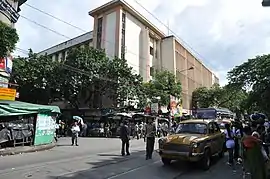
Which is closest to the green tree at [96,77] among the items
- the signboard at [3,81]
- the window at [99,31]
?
the window at [99,31]

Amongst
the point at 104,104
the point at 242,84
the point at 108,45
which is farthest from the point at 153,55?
the point at 242,84

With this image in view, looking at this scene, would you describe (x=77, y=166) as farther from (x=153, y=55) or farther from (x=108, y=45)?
(x=153, y=55)

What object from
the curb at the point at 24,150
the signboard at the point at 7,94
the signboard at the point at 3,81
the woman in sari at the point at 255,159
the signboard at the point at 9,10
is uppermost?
the signboard at the point at 9,10

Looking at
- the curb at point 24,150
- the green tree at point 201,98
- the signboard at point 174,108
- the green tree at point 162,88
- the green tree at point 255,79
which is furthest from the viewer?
the green tree at point 201,98

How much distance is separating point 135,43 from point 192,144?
37723 millimetres

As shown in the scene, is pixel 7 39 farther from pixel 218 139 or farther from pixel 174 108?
pixel 174 108

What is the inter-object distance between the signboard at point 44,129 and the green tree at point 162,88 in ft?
70.1

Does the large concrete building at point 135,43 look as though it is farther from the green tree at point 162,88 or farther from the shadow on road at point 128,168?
the shadow on road at point 128,168

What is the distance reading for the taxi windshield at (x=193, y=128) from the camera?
11617 millimetres

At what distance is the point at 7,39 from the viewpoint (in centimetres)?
1709

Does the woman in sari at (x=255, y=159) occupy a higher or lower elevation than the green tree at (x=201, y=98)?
lower

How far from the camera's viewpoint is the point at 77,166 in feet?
37.2

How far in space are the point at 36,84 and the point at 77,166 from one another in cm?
2731

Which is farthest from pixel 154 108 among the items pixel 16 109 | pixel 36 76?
pixel 16 109
